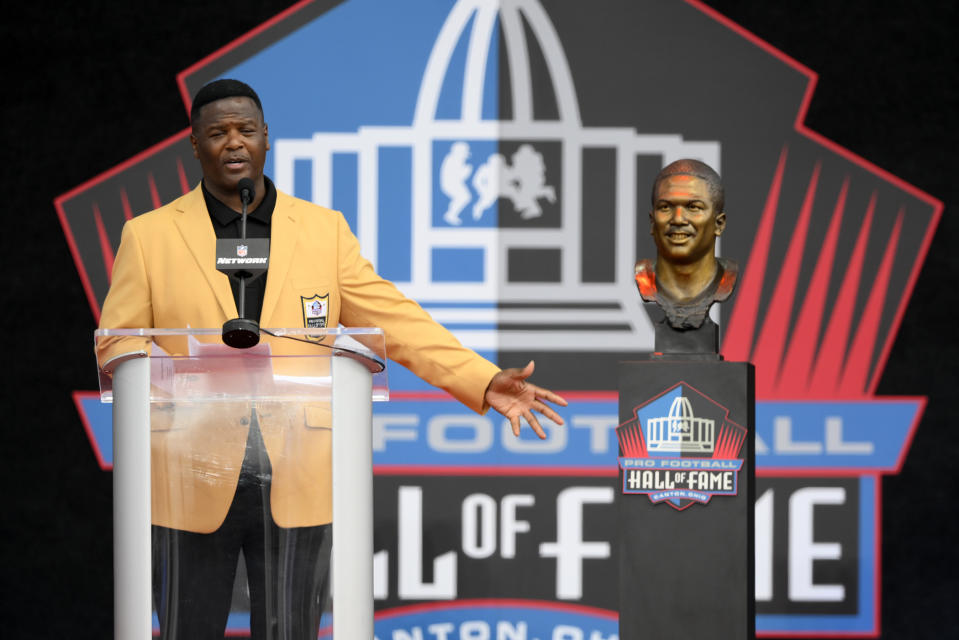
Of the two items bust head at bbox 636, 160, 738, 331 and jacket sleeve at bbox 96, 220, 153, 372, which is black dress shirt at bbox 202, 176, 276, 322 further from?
bust head at bbox 636, 160, 738, 331

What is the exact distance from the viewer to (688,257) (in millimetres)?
2795

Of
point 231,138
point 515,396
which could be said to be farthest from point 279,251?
point 515,396

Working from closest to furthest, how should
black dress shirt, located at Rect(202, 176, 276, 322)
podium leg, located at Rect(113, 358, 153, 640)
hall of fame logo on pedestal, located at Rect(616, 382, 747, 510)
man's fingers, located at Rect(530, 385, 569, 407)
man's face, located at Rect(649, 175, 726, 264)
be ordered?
podium leg, located at Rect(113, 358, 153, 640) → man's fingers, located at Rect(530, 385, 569, 407) → black dress shirt, located at Rect(202, 176, 276, 322) → hall of fame logo on pedestal, located at Rect(616, 382, 747, 510) → man's face, located at Rect(649, 175, 726, 264)

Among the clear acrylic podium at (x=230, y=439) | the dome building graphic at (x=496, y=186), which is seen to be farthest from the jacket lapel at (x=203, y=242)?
the dome building graphic at (x=496, y=186)

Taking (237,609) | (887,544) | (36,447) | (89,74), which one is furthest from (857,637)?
(89,74)

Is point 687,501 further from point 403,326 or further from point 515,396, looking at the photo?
point 403,326

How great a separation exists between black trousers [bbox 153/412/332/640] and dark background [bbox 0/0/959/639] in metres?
2.43

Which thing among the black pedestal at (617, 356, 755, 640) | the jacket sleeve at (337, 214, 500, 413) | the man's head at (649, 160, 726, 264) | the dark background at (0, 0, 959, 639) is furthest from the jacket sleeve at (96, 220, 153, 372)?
the dark background at (0, 0, 959, 639)

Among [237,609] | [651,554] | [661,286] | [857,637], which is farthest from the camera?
[857,637]

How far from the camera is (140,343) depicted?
6.23ft

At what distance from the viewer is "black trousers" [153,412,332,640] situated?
5.99 feet

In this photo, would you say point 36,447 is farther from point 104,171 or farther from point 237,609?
point 237,609

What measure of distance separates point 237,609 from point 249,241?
632 millimetres

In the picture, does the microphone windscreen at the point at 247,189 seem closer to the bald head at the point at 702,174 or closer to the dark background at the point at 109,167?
the bald head at the point at 702,174
